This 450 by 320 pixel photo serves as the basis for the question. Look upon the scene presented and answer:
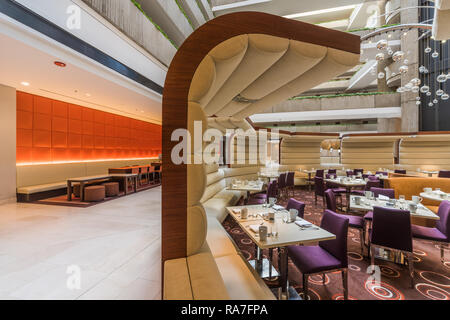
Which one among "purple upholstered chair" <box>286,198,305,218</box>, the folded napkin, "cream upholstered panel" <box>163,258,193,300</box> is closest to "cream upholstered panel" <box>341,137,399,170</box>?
"purple upholstered chair" <box>286,198,305,218</box>

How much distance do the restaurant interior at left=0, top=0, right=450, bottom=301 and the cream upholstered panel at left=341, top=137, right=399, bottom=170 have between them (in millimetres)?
81

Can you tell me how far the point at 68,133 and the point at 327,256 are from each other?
9.15m

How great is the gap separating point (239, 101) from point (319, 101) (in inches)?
429

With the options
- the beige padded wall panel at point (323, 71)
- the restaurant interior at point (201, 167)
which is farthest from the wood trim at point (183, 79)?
the beige padded wall panel at point (323, 71)

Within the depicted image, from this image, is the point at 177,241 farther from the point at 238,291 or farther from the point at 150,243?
the point at 150,243

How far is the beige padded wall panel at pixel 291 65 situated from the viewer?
5.47 ft

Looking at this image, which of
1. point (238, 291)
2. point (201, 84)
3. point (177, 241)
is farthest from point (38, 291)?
point (201, 84)

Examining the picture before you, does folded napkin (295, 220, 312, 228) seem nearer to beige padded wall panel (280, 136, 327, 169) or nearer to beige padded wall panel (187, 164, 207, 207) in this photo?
beige padded wall panel (187, 164, 207, 207)

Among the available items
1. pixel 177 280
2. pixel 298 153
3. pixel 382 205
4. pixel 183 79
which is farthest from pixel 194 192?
pixel 298 153

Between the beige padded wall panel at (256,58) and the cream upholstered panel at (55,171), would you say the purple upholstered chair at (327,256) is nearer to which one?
the beige padded wall panel at (256,58)

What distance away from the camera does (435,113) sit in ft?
31.4

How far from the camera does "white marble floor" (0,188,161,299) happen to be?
2.12 metres

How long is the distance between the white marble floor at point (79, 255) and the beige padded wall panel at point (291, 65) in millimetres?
2571
